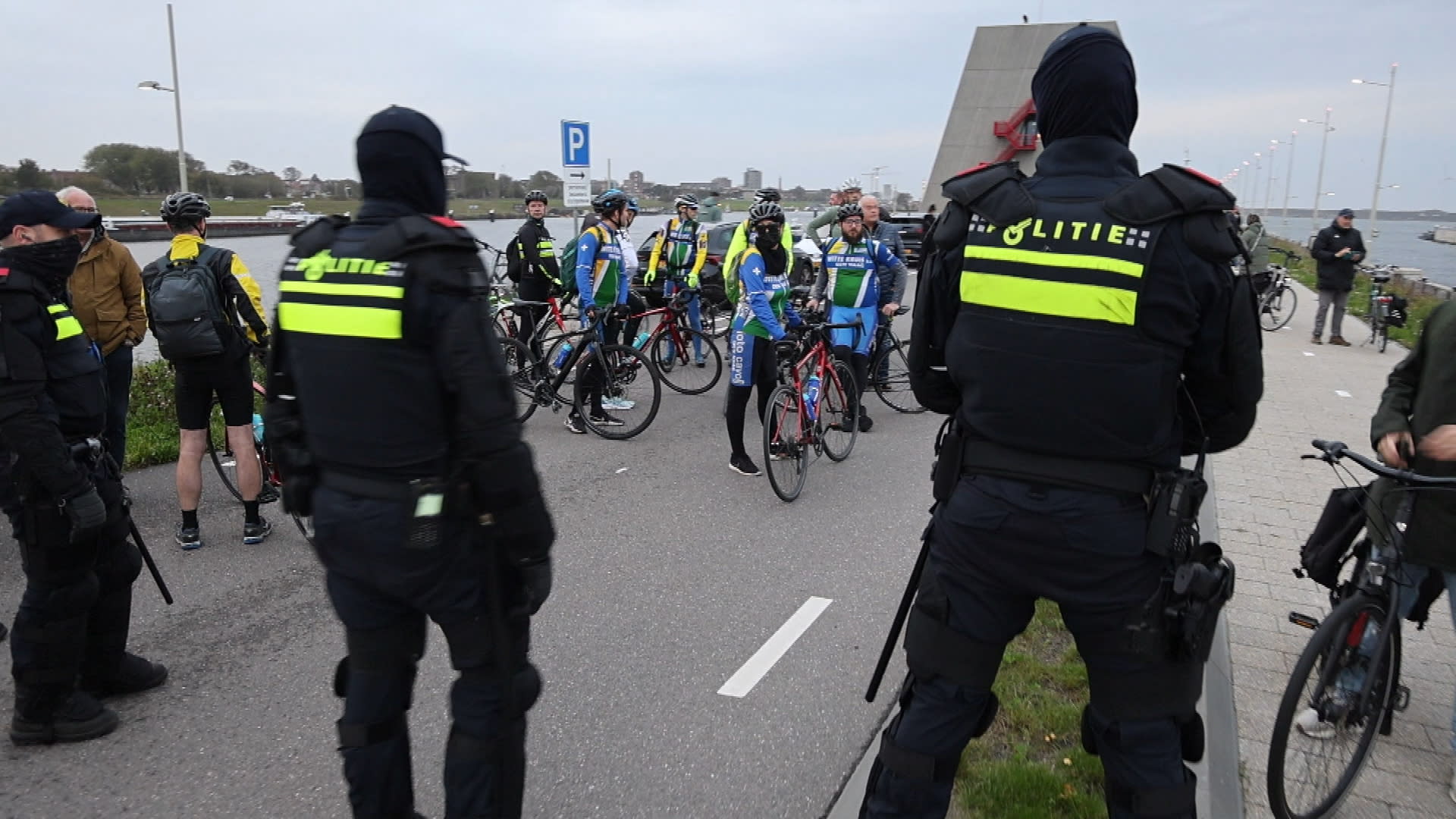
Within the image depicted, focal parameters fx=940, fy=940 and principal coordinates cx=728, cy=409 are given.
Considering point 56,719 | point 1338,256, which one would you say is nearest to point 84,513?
point 56,719

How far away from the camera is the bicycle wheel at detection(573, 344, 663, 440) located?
8.50m

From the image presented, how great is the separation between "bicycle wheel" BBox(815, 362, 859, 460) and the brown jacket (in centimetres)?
481

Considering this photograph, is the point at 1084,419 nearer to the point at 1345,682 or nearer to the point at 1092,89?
the point at 1092,89

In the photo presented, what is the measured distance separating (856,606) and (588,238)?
475cm

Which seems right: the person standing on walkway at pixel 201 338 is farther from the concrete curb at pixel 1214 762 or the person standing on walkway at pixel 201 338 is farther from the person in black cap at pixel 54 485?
the concrete curb at pixel 1214 762

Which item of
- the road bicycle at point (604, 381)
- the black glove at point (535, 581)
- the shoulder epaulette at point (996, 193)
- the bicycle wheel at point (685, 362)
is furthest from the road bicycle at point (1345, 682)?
the bicycle wheel at point (685, 362)

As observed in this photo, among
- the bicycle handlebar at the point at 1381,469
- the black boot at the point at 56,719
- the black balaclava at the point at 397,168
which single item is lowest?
the black boot at the point at 56,719

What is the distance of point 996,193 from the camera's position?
92.6 inches

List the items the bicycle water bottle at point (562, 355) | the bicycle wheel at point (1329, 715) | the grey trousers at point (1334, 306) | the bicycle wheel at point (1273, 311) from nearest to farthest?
the bicycle wheel at point (1329, 715), the bicycle water bottle at point (562, 355), the grey trousers at point (1334, 306), the bicycle wheel at point (1273, 311)

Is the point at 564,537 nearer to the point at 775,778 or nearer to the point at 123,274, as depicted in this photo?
the point at 775,778

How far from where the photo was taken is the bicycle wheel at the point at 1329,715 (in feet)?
9.61

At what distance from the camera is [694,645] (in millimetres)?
4520

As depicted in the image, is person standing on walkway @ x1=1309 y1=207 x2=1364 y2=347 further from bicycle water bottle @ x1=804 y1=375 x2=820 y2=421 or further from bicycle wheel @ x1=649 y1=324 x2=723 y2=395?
bicycle water bottle @ x1=804 y1=375 x2=820 y2=421

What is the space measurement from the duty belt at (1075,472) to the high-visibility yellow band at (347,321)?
1555mm
